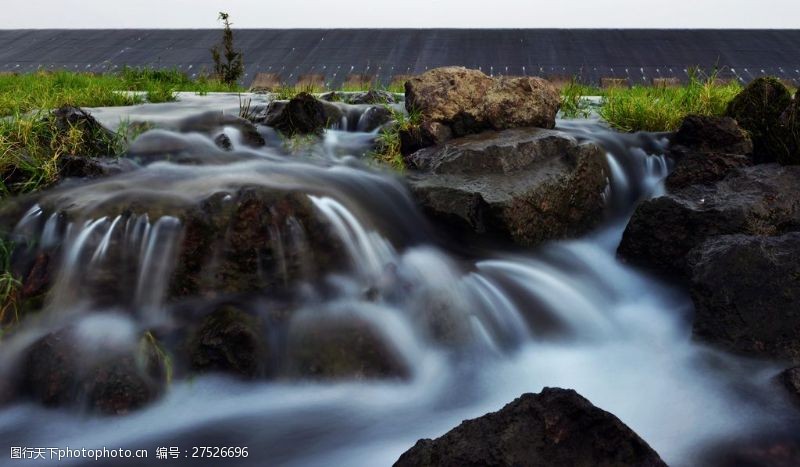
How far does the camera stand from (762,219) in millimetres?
4984

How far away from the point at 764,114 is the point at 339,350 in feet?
16.3

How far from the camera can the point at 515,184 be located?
5.42 m

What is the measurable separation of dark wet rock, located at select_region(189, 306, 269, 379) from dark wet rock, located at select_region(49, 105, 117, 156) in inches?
118

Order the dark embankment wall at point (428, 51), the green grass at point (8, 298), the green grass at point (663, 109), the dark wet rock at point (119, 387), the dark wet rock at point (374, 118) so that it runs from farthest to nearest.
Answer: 1. the dark embankment wall at point (428, 51)
2. the dark wet rock at point (374, 118)
3. the green grass at point (663, 109)
4. the green grass at point (8, 298)
5. the dark wet rock at point (119, 387)

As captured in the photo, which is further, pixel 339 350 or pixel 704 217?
pixel 704 217

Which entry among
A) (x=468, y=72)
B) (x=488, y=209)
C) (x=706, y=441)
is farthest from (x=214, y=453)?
(x=468, y=72)

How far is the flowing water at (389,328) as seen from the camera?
3434 millimetres

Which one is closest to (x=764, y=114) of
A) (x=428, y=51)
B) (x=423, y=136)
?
(x=423, y=136)

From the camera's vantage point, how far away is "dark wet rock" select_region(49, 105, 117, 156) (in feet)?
19.6

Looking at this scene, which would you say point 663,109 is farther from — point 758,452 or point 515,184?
point 758,452

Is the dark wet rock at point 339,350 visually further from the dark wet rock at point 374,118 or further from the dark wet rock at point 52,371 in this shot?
the dark wet rock at point 374,118

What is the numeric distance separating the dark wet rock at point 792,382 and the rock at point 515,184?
2.19 metres

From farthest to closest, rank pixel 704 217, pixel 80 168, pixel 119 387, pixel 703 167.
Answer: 1. pixel 703 167
2. pixel 80 168
3. pixel 704 217
4. pixel 119 387

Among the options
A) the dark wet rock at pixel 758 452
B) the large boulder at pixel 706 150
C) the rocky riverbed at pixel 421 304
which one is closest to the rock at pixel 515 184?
the rocky riverbed at pixel 421 304
